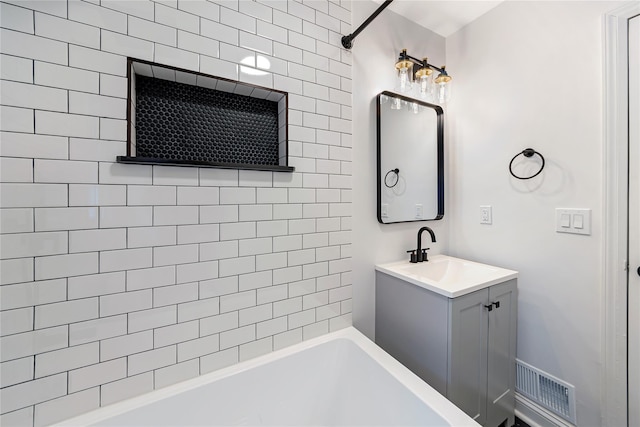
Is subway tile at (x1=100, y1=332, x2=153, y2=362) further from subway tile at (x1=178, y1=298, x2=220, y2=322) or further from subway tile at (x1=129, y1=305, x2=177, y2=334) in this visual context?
subway tile at (x1=178, y1=298, x2=220, y2=322)

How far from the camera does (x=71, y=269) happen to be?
90 cm

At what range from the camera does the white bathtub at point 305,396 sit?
95 centimetres

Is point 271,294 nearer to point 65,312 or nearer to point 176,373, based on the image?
point 176,373

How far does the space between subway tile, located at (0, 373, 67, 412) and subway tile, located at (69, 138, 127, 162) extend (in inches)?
30.5

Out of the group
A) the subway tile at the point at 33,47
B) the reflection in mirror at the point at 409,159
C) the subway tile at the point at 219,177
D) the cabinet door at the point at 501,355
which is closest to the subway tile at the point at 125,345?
the subway tile at the point at 219,177

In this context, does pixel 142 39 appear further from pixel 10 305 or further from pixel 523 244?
pixel 523 244

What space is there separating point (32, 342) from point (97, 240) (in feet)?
1.24

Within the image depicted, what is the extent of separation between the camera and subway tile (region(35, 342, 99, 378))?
0.87 meters

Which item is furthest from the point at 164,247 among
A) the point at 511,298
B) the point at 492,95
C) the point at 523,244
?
the point at 492,95

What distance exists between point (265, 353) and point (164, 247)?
69 cm

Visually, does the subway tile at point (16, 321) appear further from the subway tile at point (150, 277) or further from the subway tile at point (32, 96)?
the subway tile at point (32, 96)

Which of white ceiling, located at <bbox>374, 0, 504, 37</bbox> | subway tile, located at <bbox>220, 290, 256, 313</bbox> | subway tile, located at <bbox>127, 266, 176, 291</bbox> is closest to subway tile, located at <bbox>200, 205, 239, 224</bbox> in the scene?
subway tile, located at <bbox>127, 266, 176, 291</bbox>

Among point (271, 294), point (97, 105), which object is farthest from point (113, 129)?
point (271, 294)

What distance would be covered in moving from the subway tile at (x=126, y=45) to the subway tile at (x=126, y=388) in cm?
125
